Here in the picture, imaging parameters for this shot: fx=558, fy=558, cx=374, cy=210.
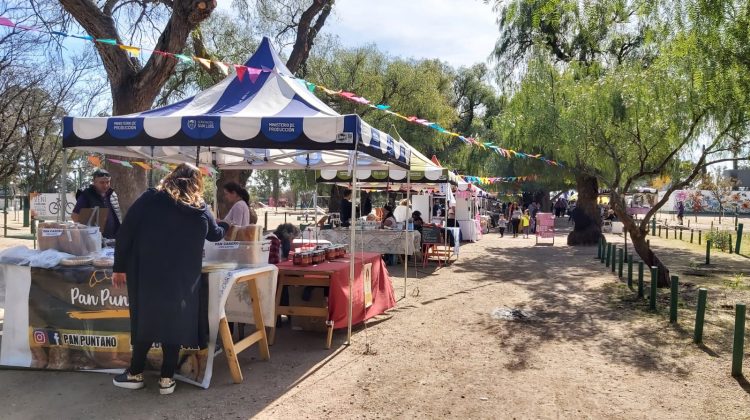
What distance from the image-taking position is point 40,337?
4.98 meters

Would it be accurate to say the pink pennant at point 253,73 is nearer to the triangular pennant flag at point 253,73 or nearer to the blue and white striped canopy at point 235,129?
the triangular pennant flag at point 253,73

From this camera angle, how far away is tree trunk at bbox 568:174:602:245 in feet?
64.6

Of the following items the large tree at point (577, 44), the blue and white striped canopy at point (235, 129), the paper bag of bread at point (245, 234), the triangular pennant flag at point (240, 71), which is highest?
the large tree at point (577, 44)

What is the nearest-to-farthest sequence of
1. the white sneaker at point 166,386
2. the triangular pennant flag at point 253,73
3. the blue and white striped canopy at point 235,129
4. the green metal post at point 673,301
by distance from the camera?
the white sneaker at point 166,386 < the blue and white striped canopy at point 235,129 < the triangular pennant flag at point 253,73 < the green metal post at point 673,301

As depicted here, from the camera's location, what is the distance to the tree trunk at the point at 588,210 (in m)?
19.7

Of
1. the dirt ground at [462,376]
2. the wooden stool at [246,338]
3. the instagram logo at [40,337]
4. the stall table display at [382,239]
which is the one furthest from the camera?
the stall table display at [382,239]

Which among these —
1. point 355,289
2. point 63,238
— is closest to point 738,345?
point 355,289

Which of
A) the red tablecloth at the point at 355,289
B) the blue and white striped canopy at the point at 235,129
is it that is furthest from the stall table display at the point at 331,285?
the blue and white striped canopy at the point at 235,129

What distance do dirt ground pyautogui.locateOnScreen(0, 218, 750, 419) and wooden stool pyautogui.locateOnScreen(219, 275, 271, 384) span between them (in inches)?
5.0

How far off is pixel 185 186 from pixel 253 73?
309 centimetres

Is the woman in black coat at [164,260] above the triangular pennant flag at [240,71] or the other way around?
the other way around

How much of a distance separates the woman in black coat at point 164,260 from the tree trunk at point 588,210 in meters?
17.3

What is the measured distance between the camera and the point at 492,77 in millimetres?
20359

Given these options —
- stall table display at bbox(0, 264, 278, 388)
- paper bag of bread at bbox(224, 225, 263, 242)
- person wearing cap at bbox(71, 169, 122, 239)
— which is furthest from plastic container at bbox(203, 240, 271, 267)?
person wearing cap at bbox(71, 169, 122, 239)
